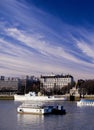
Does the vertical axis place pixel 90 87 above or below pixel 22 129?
above

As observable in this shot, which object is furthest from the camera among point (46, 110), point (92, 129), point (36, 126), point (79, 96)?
point (79, 96)

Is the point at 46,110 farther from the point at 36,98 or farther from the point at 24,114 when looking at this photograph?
the point at 36,98

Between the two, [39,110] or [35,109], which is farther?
[35,109]

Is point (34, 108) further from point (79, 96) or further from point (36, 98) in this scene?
point (79, 96)

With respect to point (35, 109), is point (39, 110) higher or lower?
lower

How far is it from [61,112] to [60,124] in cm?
1349

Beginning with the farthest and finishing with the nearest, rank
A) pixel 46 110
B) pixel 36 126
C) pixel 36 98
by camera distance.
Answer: pixel 36 98
pixel 46 110
pixel 36 126

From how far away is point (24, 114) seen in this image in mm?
53688

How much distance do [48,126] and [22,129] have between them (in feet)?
12.3

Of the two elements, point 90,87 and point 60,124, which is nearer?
point 60,124

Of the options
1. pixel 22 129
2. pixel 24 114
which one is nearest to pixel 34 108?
pixel 24 114

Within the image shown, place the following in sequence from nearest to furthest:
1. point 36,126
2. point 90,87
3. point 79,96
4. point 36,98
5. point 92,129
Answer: point 92,129 → point 36,126 → point 36,98 → point 79,96 → point 90,87

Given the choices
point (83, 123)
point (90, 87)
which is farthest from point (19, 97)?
point (83, 123)

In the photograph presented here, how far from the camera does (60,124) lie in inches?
1601
